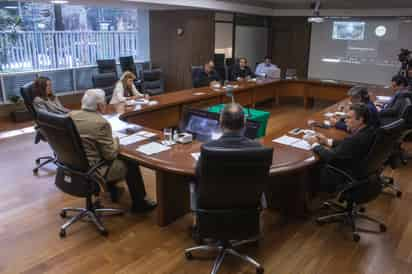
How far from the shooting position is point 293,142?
3102mm

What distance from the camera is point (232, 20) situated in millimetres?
8570

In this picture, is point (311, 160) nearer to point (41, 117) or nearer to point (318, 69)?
point (41, 117)

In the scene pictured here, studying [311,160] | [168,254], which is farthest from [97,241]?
[311,160]

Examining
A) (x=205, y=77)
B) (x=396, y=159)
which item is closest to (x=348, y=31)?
(x=205, y=77)

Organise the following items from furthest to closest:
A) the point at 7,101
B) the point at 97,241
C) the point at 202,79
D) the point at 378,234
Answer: the point at 202,79
the point at 7,101
the point at 378,234
the point at 97,241

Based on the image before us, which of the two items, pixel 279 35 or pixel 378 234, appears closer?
pixel 378 234

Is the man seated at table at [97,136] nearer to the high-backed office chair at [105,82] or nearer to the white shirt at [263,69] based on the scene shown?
the high-backed office chair at [105,82]

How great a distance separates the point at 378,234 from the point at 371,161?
0.72 metres

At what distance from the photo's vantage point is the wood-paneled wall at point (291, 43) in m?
9.50

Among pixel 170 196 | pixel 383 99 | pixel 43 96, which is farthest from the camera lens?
pixel 383 99

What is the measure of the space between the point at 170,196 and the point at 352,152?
58.1 inches

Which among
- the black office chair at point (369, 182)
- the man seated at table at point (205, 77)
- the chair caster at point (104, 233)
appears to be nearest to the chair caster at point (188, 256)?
the chair caster at point (104, 233)

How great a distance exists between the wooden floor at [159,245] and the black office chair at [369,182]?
4.0 inches

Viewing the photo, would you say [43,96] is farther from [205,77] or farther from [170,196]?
[205,77]
